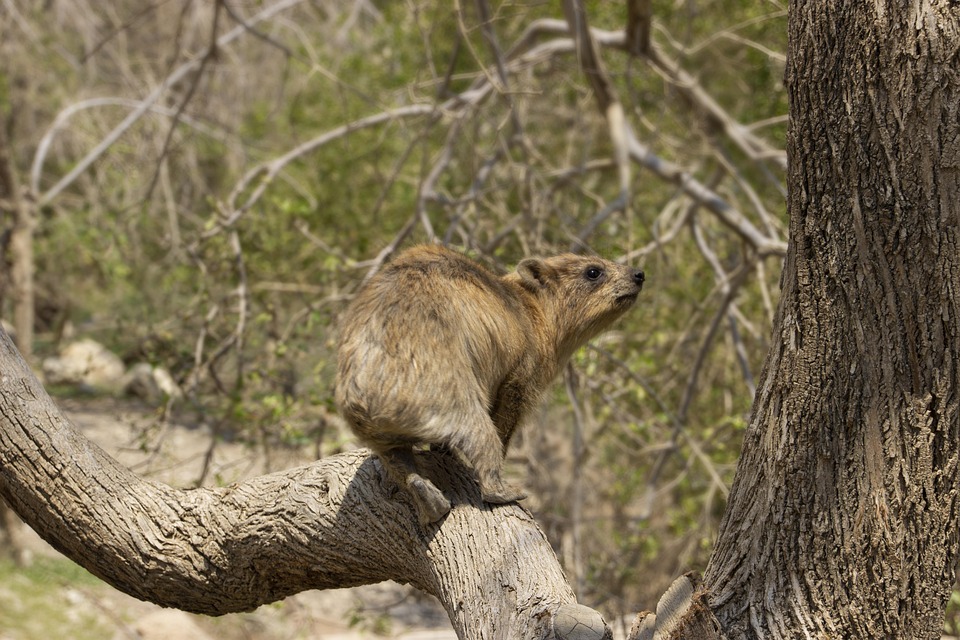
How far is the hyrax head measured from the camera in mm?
4207

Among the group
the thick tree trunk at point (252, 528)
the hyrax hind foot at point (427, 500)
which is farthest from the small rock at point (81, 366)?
the hyrax hind foot at point (427, 500)

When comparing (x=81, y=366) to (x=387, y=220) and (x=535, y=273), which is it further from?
(x=535, y=273)

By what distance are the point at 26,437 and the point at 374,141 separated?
6.09 metres

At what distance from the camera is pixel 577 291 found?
4.23 m

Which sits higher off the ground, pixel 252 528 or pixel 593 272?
pixel 593 272

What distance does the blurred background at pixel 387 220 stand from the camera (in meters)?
5.85

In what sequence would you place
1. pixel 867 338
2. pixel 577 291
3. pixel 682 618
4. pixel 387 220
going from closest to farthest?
pixel 867 338 < pixel 682 618 < pixel 577 291 < pixel 387 220

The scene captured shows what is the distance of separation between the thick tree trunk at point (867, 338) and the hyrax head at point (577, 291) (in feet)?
5.66

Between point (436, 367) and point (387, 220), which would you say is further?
point (387, 220)

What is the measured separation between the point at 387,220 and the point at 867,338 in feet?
21.3

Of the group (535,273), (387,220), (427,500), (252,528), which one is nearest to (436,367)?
(427,500)

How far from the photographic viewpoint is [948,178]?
2.27 meters

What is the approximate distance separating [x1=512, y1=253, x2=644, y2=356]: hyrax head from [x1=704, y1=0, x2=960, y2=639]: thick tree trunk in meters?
1.73

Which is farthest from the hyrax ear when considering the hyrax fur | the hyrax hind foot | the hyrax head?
the hyrax hind foot
